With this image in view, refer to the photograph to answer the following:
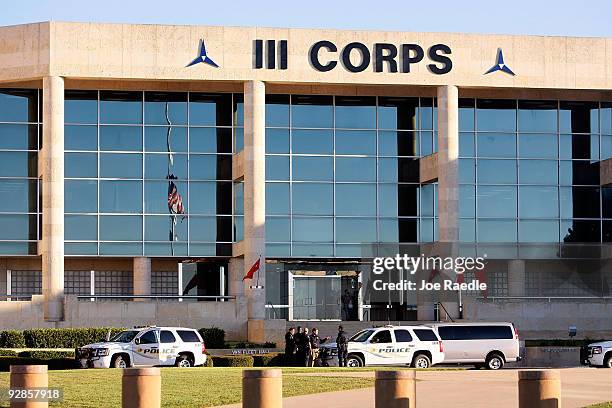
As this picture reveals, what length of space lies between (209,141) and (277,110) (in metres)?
3.30

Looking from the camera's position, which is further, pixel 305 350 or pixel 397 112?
pixel 397 112

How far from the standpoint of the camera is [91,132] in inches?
2234

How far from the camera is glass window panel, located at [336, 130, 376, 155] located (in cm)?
5819

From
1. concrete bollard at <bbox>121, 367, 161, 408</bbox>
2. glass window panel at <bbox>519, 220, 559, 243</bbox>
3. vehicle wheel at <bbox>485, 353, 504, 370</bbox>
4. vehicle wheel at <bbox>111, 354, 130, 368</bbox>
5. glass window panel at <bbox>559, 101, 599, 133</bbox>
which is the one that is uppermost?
glass window panel at <bbox>559, 101, 599, 133</bbox>

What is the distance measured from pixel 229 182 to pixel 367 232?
6.45 metres

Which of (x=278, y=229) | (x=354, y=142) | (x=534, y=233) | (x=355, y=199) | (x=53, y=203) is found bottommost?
(x=534, y=233)

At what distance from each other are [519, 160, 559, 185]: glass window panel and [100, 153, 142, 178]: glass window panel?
1703cm

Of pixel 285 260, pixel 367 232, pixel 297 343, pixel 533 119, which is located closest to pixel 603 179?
pixel 533 119

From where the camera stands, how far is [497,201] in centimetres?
5900

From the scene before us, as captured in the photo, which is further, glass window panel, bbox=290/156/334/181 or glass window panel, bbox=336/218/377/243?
glass window panel, bbox=336/218/377/243

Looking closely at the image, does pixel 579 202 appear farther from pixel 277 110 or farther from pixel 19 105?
pixel 19 105

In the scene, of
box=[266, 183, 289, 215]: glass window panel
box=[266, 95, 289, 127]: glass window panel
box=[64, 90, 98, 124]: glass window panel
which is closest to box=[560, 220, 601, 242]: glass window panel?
box=[266, 183, 289, 215]: glass window panel

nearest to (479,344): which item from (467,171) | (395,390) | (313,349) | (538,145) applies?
(313,349)

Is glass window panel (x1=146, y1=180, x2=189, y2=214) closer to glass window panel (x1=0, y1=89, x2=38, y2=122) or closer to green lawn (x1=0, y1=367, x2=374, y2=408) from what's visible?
glass window panel (x1=0, y1=89, x2=38, y2=122)
